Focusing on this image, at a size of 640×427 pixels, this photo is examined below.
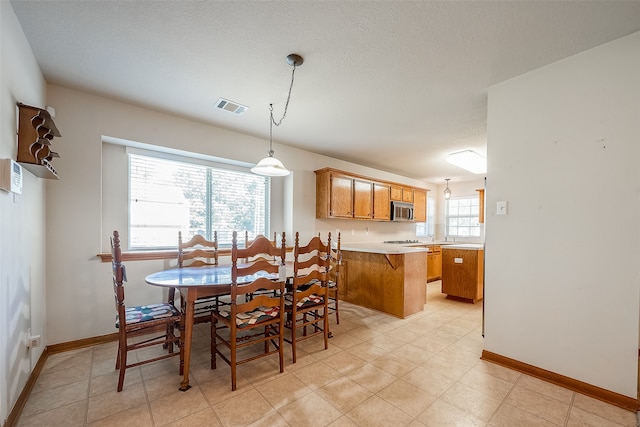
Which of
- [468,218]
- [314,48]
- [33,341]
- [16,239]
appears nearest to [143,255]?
[33,341]

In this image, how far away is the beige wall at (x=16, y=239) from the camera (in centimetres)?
154

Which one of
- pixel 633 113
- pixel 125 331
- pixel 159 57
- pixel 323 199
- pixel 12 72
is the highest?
pixel 159 57

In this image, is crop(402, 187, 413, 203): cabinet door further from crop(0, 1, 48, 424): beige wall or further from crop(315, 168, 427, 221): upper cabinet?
crop(0, 1, 48, 424): beige wall

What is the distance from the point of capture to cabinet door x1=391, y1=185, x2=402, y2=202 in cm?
572

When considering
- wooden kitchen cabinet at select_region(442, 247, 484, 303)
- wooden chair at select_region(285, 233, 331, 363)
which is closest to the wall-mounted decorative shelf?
wooden chair at select_region(285, 233, 331, 363)

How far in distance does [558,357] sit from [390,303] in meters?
1.81

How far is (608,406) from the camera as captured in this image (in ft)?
5.93

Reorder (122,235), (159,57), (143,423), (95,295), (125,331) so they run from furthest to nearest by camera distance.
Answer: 1. (122,235)
2. (95,295)
3. (159,57)
4. (125,331)
5. (143,423)

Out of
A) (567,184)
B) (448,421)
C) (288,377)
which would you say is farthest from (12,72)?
(567,184)

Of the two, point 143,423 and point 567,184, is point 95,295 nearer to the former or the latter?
point 143,423

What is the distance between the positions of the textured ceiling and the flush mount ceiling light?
1.57m

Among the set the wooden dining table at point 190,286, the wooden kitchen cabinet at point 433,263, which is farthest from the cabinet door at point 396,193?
the wooden dining table at point 190,286

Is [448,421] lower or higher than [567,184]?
lower

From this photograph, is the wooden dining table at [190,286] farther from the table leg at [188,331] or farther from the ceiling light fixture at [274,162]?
the ceiling light fixture at [274,162]
